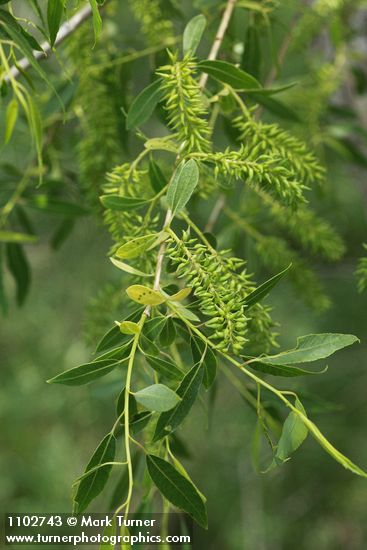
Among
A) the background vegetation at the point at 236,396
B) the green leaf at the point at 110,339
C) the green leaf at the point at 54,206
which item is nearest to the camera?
the green leaf at the point at 110,339

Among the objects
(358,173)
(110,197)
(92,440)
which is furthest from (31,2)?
(92,440)

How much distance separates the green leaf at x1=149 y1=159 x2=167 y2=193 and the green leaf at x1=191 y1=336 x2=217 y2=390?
0.16 metres

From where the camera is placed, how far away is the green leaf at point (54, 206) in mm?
869

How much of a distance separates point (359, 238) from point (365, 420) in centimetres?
57

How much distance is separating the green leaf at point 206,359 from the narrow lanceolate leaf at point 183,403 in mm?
12

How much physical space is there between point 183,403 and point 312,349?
0.29 ft

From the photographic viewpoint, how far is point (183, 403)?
0.47 m

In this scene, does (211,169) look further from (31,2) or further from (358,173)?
(358,173)

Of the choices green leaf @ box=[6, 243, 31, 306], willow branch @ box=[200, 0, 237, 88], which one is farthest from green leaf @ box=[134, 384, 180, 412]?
green leaf @ box=[6, 243, 31, 306]

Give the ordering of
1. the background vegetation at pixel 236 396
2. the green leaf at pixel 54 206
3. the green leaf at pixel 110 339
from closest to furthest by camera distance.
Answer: the green leaf at pixel 110 339 → the green leaf at pixel 54 206 → the background vegetation at pixel 236 396

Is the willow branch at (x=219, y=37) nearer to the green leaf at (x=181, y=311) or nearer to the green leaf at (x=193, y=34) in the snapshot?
the green leaf at (x=193, y=34)

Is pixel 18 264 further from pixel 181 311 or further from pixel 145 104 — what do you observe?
pixel 181 311

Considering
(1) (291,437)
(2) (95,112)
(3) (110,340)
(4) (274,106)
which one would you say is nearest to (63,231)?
(2) (95,112)

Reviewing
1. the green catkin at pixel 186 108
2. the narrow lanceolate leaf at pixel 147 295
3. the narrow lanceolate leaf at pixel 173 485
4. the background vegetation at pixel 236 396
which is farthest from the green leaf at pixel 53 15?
the background vegetation at pixel 236 396
